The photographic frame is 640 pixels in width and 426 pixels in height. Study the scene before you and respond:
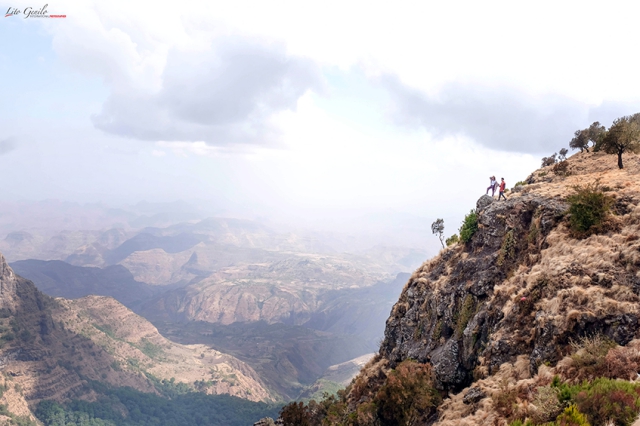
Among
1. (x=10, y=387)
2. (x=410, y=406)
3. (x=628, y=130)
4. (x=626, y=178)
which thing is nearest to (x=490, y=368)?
(x=410, y=406)

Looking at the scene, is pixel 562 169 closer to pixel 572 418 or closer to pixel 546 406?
pixel 546 406

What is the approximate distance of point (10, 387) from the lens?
7308 inches

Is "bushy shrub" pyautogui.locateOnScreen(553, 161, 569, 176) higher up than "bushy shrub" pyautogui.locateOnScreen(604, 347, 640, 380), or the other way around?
"bushy shrub" pyautogui.locateOnScreen(553, 161, 569, 176)

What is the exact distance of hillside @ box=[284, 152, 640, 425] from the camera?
16.6 m

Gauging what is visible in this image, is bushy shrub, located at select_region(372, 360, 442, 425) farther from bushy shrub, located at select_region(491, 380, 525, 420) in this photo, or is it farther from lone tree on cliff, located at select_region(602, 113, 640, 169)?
lone tree on cliff, located at select_region(602, 113, 640, 169)

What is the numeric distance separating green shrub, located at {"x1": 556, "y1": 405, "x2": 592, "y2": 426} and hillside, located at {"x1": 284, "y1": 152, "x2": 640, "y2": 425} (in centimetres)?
13

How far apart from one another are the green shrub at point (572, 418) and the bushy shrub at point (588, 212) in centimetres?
1661

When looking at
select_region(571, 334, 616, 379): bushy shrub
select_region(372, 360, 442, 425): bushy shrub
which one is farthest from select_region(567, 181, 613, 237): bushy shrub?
select_region(372, 360, 442, 425): bushy shrub

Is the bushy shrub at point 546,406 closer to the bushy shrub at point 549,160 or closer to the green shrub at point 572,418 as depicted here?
the green shrub at point 572,418

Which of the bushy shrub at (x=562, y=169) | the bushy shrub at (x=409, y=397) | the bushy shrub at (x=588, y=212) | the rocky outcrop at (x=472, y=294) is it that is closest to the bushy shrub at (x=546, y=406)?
the rocky outcrop at (x=472, y=294)

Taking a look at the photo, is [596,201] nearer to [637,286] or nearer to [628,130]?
[637,286]

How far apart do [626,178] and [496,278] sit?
15.2 m

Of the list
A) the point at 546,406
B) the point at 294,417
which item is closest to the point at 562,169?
the point at 546,406

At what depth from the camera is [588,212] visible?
25.5 metres
